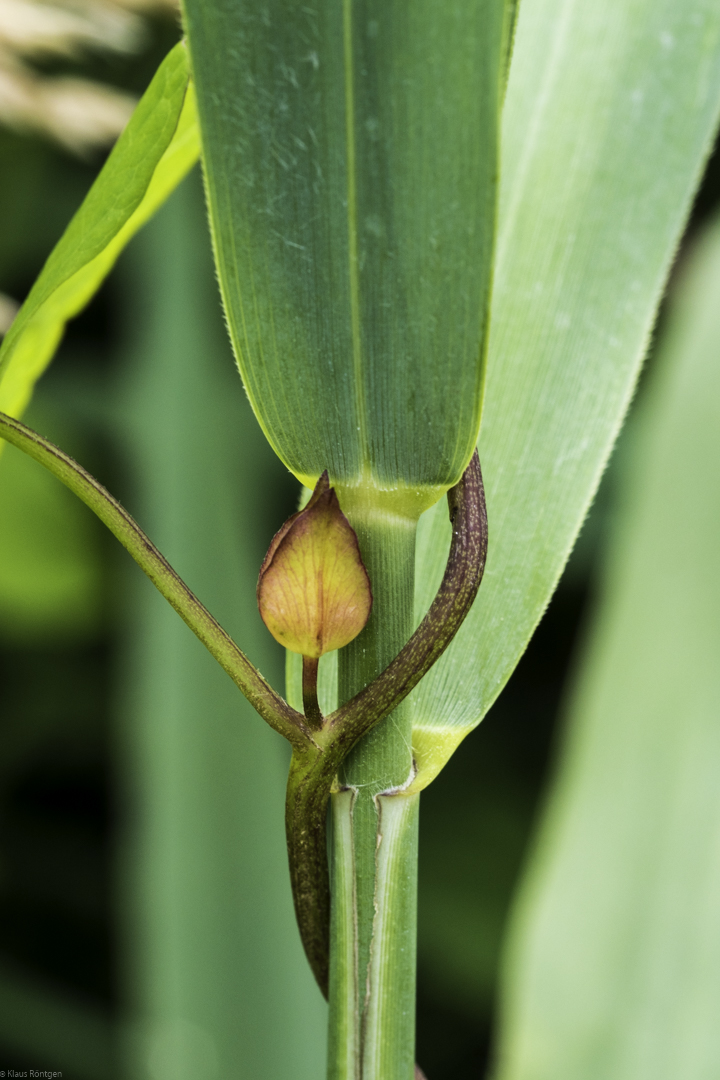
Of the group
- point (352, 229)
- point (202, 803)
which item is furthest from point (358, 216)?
point (202, 803)

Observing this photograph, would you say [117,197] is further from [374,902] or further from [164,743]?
[164,743]

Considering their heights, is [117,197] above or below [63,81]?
below

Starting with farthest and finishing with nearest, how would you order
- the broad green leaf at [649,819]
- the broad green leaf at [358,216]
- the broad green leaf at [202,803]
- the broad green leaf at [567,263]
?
the broad green leaf at [202,803], the broad green leaf at [649,819], the broad green leaf at [567,263], the broad green leaf at [358,216]

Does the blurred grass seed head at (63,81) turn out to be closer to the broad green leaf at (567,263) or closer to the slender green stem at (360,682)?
the broad green leaf at (567,263)

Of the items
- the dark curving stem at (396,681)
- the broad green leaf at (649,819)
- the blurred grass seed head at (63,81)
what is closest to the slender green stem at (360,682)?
the dark curving stem at (396,681)

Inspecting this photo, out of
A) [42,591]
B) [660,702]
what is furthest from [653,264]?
[42,591]

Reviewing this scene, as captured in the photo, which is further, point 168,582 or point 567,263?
point 567,263

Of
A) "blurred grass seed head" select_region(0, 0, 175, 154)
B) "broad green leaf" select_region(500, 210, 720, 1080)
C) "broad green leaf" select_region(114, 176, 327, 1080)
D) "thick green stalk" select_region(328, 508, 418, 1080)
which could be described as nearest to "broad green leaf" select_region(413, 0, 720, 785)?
"thick green stalk" select_region(328, 508, 418, 1080)
